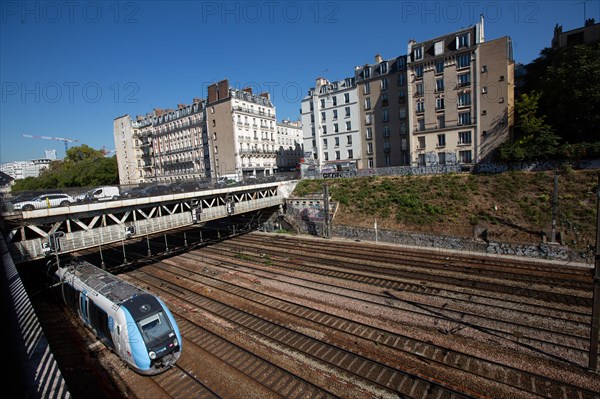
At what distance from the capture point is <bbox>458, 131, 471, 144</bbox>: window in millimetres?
42031

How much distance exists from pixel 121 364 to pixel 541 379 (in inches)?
623

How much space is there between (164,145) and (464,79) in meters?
67.1

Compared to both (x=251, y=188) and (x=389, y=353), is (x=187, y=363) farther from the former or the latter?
(x=251, y=188)

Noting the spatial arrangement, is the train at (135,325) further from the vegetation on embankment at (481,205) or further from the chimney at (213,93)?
the chimney at (213,93)

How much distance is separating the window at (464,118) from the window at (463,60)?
642 centimetres

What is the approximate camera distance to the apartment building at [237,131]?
6119cm

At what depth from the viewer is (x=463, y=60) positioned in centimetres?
4181

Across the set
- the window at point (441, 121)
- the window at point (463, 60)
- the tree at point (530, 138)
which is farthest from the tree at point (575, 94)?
the window at point (441, 121)

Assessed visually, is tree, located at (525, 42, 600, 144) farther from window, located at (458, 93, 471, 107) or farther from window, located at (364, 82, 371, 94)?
window, located at (364, 82, 371, 94)

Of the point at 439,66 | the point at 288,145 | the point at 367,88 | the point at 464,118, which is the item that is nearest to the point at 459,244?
the point at 464,118

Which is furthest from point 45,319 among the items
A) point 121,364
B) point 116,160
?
point 116,160

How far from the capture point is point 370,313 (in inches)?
608

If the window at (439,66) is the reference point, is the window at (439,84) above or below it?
below

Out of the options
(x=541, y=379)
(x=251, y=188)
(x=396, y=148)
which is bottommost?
(x=541, y=379)
